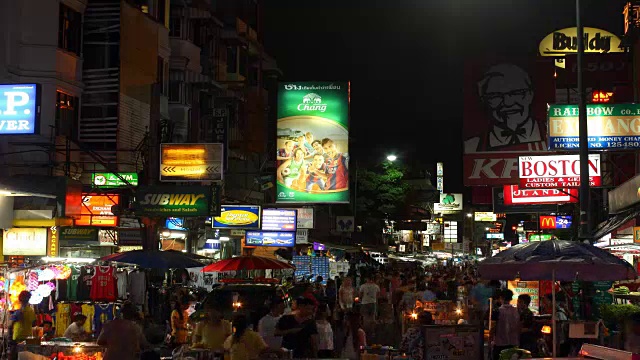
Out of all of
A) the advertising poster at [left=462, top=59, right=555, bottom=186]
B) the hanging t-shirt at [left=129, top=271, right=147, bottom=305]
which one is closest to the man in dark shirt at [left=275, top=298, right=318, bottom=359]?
the hanging t-shirt at [left=129, top=271, right=147, bottom=305]

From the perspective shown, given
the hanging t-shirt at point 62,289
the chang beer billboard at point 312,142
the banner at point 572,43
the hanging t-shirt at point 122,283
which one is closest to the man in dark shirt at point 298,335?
the hanging t-shirt at point 62,289

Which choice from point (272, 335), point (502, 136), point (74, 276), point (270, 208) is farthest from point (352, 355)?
point (270, 208)

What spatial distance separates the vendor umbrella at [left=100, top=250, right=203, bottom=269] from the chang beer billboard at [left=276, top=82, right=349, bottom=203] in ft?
38.8

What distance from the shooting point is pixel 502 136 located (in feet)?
104

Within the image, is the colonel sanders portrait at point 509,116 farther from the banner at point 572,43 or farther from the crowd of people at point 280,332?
the crowd of people at point 280,332

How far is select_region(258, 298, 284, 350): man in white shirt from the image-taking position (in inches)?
614

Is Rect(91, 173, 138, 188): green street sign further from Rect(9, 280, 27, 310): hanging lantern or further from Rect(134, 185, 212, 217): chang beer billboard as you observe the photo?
Rect(9, 280, 27, 310): hanging lantern

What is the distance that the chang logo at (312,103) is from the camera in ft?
111

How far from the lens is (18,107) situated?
71.0 ft

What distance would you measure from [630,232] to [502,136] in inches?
280

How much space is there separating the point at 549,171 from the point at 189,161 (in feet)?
37.4

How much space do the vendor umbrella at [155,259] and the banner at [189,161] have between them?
661 cm

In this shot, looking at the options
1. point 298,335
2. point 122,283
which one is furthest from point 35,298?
point 298,335

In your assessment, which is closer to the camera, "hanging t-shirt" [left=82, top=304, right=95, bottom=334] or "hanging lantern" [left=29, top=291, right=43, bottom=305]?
"hanging lantern" [left=29, top=291, right=43, bottom=305]
